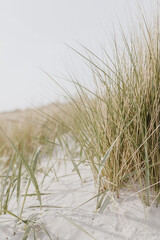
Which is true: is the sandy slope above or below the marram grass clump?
below

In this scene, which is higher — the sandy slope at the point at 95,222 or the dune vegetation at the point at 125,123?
the dune vegetation at the point at 125,123

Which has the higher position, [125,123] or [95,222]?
[125,123]

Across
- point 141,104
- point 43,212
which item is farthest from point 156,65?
point 43,212

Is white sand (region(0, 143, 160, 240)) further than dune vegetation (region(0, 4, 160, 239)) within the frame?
No

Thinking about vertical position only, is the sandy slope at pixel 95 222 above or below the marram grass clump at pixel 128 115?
below

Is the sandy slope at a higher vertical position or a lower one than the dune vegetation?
lower

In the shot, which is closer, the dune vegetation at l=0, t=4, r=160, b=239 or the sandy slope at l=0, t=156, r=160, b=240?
the sandy slope at l=0, t=156, r=160, b=240

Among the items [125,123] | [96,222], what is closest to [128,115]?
[125,123]

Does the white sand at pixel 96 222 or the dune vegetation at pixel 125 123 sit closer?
the white sand at pixel 96 222

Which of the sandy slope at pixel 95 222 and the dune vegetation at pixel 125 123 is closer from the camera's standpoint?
the sandy slope at pixel 95 222

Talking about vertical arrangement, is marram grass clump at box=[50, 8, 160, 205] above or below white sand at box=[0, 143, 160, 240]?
above

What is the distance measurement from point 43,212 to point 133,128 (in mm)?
492

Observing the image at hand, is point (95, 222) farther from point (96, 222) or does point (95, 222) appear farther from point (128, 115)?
point (128, 115)

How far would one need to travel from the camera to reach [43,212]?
2.92 feet
